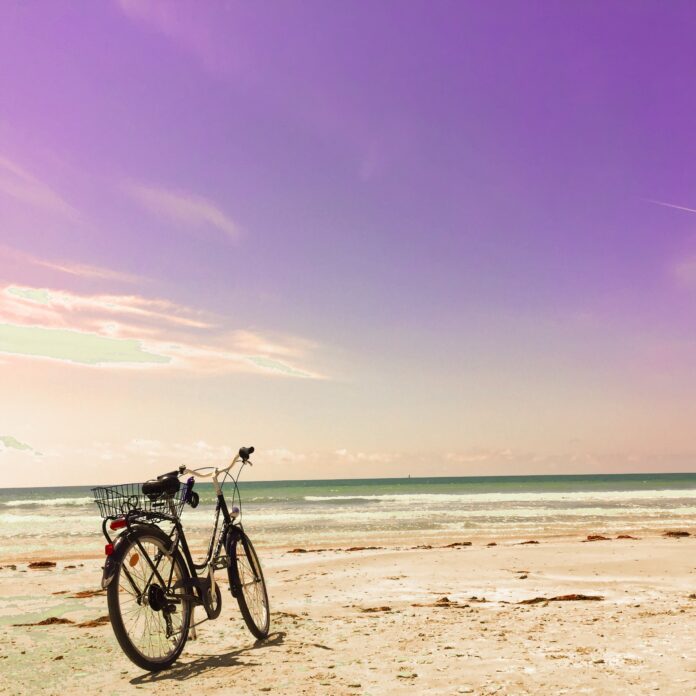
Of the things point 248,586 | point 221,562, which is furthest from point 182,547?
point 248,586

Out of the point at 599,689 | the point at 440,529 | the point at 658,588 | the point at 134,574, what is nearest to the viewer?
the point at 599,689

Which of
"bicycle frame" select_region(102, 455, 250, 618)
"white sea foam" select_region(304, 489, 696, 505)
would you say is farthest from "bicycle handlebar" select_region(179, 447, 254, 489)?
"white sea foam" select_region(304, 489, 696, 505)

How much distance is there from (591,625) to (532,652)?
1545 millimetres

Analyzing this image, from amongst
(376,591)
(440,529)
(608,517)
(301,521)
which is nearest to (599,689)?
(376,591)

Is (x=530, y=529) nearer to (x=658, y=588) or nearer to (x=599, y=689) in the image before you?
(x=658, y=588)

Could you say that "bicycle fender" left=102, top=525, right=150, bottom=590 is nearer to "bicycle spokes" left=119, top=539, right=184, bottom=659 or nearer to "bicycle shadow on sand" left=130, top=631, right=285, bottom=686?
"bicycle spokes" left=119, top=539, right=184, bottom=659

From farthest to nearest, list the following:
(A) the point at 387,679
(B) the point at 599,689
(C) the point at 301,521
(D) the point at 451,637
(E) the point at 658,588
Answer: (C) the point at 301,521 → (E) the point at 658,588 → (D) the point at 451,637 → (A) the point at 387,679 → (B) the point at 599,689

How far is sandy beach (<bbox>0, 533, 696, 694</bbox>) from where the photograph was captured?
4.60m

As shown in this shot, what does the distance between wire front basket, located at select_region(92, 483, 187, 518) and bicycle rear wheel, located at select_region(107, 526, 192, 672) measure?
0.24 metres

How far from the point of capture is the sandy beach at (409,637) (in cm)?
460

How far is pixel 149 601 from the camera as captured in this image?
209 inches

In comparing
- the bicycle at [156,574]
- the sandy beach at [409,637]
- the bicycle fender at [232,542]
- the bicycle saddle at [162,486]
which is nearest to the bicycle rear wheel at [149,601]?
the bicycle at [156,574]

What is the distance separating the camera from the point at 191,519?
29703 mm

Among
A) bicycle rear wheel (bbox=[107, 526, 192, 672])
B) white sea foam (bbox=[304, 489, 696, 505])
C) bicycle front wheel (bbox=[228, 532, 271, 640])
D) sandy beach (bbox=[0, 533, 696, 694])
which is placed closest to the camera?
sandy beach (bbox=[0, 533, 696, 694])
